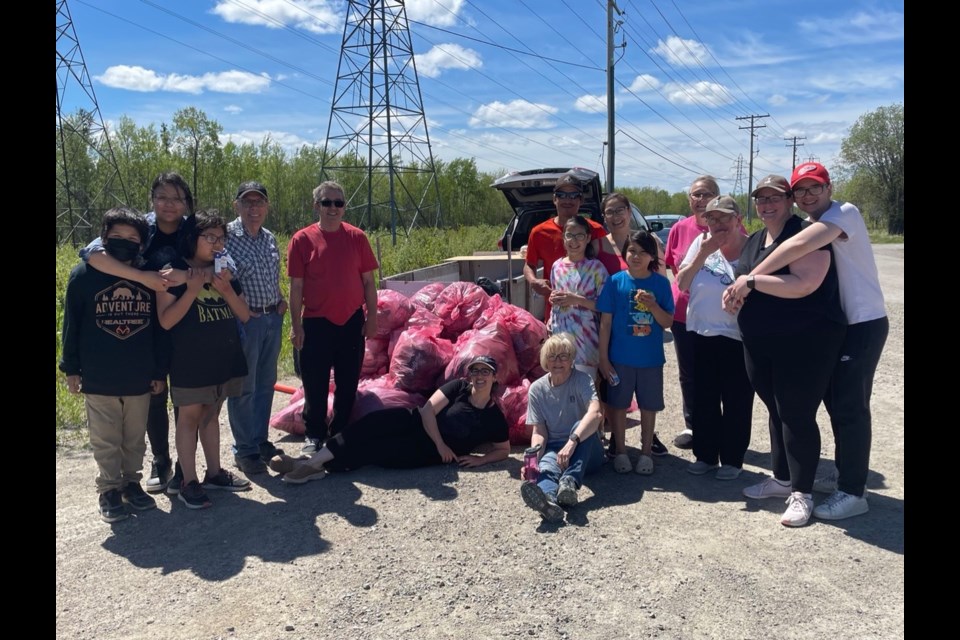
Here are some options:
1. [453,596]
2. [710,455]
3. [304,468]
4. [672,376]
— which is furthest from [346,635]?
[672,376]

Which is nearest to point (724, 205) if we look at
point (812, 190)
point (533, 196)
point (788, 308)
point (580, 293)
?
point (812, 190)

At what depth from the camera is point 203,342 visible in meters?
4.05

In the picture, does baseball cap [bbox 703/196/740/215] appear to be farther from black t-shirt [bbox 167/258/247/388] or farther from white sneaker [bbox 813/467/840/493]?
black t-shirt [bbox 167/258/247/388]

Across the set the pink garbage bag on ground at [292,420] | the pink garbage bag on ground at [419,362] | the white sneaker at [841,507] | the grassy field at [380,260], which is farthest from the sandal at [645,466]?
the grassy field at [380,260]

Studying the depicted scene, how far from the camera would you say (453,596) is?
310 cm

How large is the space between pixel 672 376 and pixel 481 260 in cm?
283

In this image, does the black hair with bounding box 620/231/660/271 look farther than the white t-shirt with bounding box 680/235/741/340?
Yes

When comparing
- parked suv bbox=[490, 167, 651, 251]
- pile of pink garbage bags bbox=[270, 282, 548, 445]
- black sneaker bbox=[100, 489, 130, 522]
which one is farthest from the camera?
parked suv bbox=[490, 167, 651, 251]

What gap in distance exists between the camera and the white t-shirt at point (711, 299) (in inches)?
167

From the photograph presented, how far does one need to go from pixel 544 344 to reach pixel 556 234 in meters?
1.13

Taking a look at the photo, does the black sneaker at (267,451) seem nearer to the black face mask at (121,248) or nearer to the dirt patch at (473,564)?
the dirt patch at (473,564)

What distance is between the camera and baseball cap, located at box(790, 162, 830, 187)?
3602mm

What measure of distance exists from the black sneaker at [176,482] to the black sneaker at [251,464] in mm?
440

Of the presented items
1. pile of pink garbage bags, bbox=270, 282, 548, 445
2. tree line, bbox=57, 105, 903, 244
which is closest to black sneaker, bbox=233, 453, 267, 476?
pile of pink garbage bags, bbox=270, 282, 548, 445
